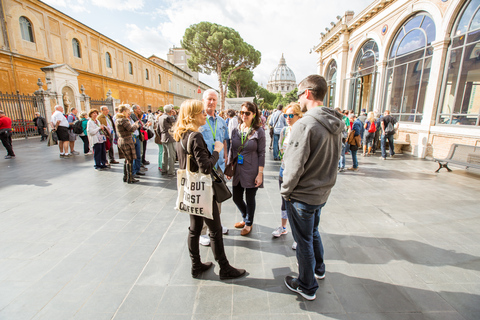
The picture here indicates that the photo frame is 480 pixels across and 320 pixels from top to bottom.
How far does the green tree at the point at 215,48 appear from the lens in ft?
89.5

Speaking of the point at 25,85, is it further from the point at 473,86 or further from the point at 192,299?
the point at 473,86

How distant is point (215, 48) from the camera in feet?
91.1

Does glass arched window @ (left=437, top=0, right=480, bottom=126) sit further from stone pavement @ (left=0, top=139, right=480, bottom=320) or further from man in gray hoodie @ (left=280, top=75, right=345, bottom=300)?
man in gray hoodie @ (left=280, top=75, right=345, bottom=300)

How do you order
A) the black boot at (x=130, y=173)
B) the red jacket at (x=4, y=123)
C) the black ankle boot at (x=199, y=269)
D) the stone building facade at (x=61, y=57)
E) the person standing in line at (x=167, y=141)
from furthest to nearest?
1. the stone building facade at (x=61, y=57)
2. the red jacket at (x=4, y=123)
3. the person standing in line at (x=167, y=141)
4. the black boot at (x=130, y=173)
5. the black ankle boot at (x=199, y=269)

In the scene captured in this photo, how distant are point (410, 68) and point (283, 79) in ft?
412

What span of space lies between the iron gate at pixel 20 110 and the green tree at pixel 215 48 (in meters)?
17.2

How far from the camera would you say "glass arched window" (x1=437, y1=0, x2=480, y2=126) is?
7.55m

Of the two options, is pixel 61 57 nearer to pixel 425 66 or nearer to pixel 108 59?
pixel 108 59

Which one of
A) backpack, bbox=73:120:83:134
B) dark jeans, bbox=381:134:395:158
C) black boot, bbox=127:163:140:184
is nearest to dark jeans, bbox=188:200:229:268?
black boot, bbox=127:163:140:184

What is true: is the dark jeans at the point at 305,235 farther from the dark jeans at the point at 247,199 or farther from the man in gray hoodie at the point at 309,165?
the dark jeans at the point at 247,199

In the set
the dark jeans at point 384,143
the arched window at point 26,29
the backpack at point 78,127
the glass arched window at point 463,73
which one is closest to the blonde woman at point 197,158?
the backpack at point 78,127

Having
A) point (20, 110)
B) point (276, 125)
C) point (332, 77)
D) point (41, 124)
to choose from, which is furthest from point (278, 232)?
point (332, 77)

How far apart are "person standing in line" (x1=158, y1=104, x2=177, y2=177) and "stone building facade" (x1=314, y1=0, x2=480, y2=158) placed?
373 inches

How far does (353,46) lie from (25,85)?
948 inches
